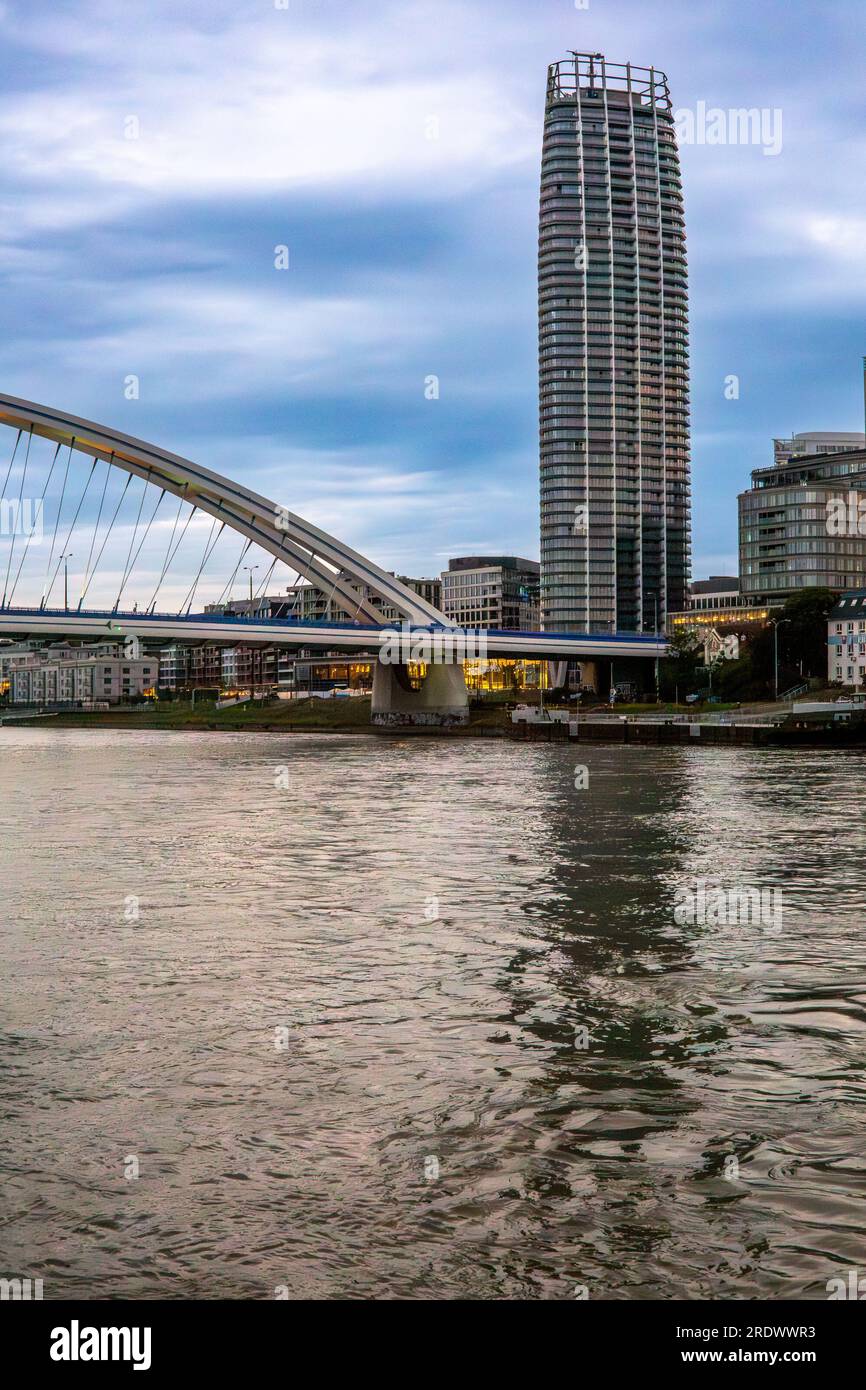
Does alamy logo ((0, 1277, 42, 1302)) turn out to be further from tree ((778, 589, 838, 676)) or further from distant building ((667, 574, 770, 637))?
distant building ((667, 574, 770, 637))

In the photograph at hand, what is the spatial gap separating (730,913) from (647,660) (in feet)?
430

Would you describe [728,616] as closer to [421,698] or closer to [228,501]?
[421,698]

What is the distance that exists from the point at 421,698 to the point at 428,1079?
103282mm

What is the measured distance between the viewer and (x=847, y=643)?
11538 centimetres

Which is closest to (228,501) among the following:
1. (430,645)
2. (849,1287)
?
(430,645)

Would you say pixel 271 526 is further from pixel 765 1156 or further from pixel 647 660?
pixel 765 1156

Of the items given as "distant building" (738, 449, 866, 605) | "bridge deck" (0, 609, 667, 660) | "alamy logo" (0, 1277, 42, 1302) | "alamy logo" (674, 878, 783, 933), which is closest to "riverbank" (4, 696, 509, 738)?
"bridge deck" (0, 609, 667, 660)

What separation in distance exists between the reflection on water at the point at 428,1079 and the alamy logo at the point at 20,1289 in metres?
0.13

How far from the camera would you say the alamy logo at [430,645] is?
98.9 meters

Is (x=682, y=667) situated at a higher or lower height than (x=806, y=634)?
lower

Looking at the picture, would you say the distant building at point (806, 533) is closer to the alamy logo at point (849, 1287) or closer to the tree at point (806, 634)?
the tree at point (806, 634)
